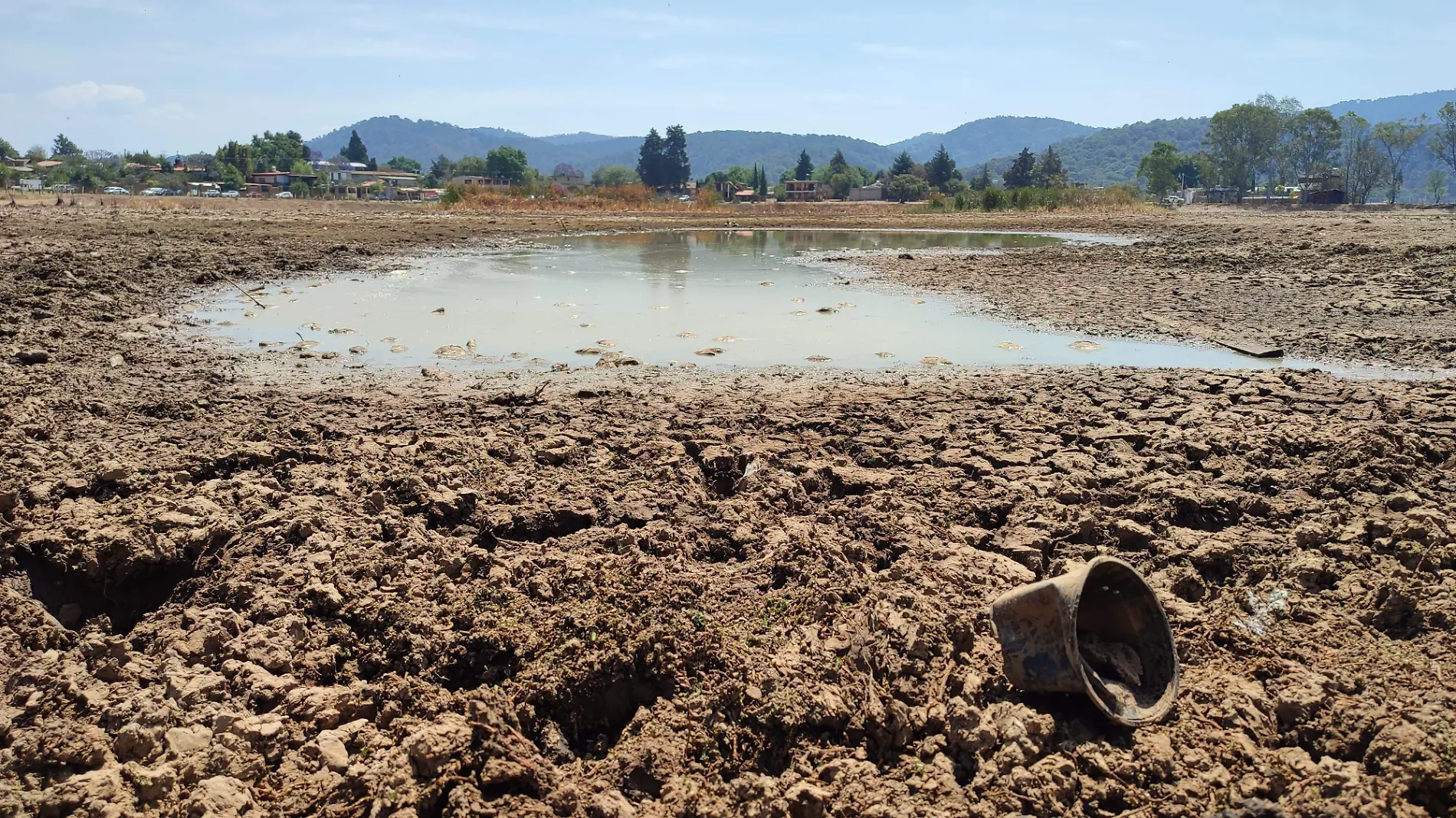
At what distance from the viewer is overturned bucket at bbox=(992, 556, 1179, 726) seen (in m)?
2.91

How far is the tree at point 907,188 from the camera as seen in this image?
274 ft

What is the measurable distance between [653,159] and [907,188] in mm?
33746

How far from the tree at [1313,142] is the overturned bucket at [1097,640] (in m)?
99.5

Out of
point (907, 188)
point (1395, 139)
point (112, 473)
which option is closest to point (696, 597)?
point (112, 473)

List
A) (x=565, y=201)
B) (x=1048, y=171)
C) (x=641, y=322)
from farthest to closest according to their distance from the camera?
(x=1048, y=171) < (x=565, y=201) < (x=641, y=322)

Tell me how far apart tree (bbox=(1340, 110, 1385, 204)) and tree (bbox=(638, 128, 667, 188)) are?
69441 millimetres

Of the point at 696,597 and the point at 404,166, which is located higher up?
the point at 404,166

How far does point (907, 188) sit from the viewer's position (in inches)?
3290

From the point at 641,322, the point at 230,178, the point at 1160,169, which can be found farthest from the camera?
the point at 230,178

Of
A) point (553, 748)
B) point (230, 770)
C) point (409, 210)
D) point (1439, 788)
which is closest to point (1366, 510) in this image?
point (1439, 788)

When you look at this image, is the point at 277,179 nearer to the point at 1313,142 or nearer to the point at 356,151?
the point at 356,151

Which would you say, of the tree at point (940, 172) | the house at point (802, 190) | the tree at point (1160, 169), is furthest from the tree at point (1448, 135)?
the house at point (802, 190)

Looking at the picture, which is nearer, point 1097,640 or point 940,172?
point 1097,640

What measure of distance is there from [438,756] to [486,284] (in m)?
12.6
